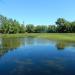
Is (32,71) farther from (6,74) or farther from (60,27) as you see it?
(60,27)

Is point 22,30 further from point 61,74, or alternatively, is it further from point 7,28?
point 61,74

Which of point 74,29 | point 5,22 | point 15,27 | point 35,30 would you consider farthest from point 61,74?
point 35,30

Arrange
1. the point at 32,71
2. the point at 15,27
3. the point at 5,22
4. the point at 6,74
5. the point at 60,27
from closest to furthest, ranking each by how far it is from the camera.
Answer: the point at 6,74 → the point at 32,71 → the point at 5,22 → the point at 15,27 → the point at 60,27

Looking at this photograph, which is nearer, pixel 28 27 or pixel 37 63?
pixel 37 63

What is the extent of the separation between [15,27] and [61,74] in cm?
9869

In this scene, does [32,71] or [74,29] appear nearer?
[32,71]

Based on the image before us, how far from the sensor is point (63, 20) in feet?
419

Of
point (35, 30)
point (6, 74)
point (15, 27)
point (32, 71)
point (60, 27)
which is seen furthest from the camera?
point (35, 30)

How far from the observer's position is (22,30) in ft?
409

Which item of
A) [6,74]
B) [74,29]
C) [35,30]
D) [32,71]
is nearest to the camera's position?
[6,74]

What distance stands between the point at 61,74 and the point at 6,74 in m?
3.35

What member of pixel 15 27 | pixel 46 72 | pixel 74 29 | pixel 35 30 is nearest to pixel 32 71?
pixel 46 72

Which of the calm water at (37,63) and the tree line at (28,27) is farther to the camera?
the tree line at (28,27)

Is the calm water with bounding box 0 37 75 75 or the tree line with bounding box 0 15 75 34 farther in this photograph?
the tree line with bounding box 0 15 75 34
